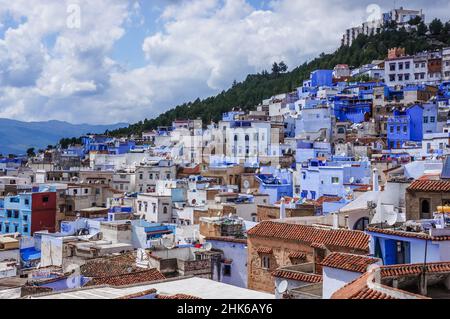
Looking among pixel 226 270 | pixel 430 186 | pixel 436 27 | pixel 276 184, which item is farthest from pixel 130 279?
pixel 436 27

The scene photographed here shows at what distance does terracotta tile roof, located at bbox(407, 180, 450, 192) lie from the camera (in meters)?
15.9

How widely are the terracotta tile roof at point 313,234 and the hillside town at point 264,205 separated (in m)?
0.04

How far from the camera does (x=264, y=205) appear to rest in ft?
103

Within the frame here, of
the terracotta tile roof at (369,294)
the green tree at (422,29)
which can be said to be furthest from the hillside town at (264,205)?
the green tree at (422,29)

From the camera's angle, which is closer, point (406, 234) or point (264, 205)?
point (406, 234)

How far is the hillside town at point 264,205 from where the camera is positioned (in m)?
13.6

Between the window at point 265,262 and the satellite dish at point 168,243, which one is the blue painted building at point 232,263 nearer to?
the window at point 265,262

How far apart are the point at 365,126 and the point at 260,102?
38.0m

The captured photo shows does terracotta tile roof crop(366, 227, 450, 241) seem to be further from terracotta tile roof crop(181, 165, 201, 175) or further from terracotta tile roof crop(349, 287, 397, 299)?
terracotta tile roof crop(181, 165, 201, 175)

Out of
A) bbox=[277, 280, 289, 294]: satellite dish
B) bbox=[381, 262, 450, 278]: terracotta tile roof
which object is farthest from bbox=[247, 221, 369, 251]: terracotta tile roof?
bbox=[381, 262, 450, 278]: terracotta tile roof

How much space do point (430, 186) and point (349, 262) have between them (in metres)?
4.83

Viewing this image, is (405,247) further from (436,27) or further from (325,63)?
(436,27)
